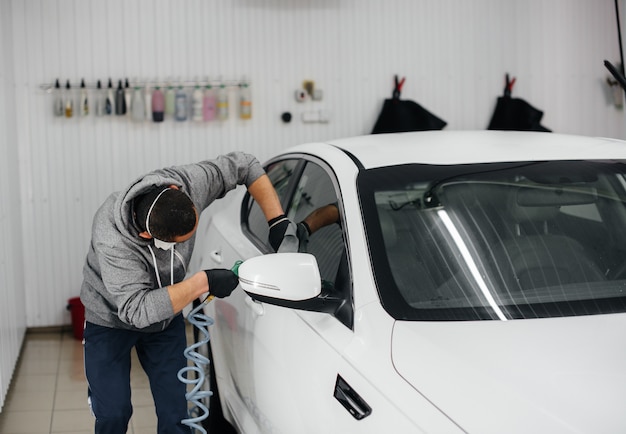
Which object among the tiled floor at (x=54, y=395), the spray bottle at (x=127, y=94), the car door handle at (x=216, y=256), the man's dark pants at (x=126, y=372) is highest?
the spray bottle at (x=127, y=94)

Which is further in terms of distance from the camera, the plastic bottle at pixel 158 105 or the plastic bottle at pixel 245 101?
the plastic bottle at pixel 245 101

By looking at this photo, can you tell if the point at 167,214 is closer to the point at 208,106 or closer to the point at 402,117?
the point at 208,106

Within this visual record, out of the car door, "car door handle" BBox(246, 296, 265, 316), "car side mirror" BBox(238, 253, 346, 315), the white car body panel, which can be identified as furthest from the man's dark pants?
the white car body panel

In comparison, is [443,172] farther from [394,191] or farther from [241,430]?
[241,430]

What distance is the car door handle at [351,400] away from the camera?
5.94 feet

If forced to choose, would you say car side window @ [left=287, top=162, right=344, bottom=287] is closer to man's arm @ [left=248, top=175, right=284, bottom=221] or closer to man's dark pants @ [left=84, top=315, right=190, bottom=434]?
man's arm @ [left=248, top=175, right=284, bottom=221]

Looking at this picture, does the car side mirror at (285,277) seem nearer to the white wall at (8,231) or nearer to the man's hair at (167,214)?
the man's hair at (167,214)

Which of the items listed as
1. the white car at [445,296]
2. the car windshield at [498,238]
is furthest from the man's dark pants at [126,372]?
the car windshield at [498,238]

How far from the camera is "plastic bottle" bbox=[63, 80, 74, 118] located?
5.54 meters

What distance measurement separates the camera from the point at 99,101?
18.4 ft

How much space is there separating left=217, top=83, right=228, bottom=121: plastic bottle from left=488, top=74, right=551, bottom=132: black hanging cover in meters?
1.99

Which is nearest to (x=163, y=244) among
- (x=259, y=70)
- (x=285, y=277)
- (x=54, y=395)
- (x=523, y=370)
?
(x=285, y=277)

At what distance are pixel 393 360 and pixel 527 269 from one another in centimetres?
55

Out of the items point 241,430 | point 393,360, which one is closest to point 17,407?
point 241,430
